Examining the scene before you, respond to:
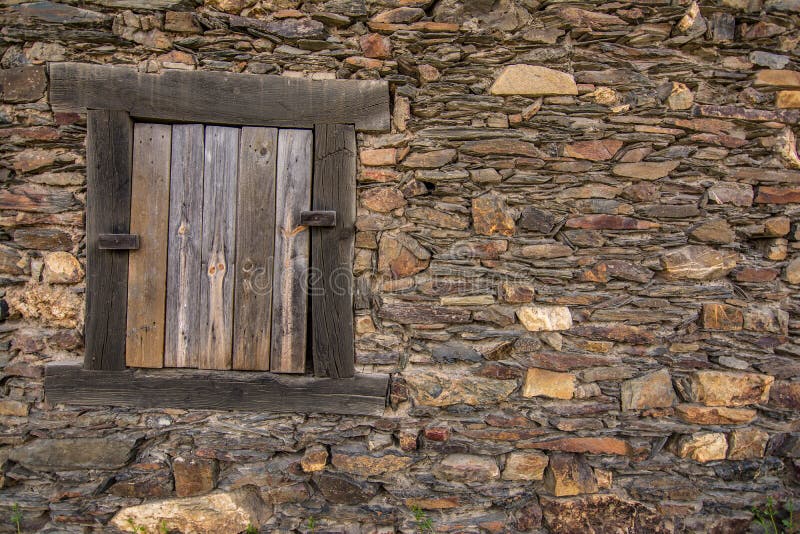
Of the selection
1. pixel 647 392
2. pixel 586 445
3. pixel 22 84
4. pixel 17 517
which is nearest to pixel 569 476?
pixel 586 445

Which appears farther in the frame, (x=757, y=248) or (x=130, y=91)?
(x=757, y=248)

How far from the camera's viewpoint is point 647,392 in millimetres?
2215

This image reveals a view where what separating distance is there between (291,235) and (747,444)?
2.51m

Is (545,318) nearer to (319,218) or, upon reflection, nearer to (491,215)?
(491,215)

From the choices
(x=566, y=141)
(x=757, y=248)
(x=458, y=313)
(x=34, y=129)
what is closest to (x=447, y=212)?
(x=458, y=313)

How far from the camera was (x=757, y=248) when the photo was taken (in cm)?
229

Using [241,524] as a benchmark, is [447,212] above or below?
above

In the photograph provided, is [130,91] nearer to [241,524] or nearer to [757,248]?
[241,524]

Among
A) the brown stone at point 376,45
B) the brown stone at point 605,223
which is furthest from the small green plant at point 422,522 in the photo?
the brown stone at point 376,45

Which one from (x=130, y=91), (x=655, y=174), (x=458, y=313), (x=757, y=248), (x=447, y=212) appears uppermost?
(x=130, y=91)

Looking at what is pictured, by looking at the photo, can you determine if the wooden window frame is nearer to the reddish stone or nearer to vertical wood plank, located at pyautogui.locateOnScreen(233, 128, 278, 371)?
vertical wood plank, located at pyautogui.locateOnScreen(233, 128, 278, 371)

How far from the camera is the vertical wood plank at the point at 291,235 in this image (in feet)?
7.22

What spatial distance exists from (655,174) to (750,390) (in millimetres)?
1186

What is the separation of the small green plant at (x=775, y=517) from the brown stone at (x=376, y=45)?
291 centimetres
